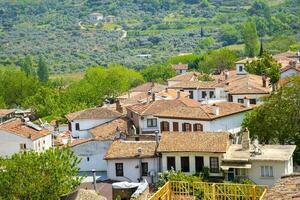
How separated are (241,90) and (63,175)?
29.8 metres

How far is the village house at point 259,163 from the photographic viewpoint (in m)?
37.1

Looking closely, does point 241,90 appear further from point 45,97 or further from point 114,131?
point 45,97

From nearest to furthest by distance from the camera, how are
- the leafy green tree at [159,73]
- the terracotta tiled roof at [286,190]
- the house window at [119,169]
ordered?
1. the terracotta tiled roof at [286,190]
2. the house window at [119,169]
3. the leafy green tree at [159,73]

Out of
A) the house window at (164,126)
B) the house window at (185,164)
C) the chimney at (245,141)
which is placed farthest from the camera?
the house window at (164,126)

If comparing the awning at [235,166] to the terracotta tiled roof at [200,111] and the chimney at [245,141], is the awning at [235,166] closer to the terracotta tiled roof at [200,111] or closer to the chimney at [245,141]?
the chimney at [245,141]

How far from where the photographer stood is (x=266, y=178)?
37.7 meters

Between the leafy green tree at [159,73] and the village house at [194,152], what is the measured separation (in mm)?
65947

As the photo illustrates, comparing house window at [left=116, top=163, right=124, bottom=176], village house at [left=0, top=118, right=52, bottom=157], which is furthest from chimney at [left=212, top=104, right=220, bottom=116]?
village house at [left=0, top=118, right=52, bottom=157]

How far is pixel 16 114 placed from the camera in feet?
260

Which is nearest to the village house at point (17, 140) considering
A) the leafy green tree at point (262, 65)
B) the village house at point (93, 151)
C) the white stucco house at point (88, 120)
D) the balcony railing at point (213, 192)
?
the white stucco house at point (88, 120)

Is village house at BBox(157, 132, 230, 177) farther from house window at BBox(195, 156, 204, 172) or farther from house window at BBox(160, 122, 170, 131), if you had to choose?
house window at BBox(160, 122, 170, 131)

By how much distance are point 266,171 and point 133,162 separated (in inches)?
320

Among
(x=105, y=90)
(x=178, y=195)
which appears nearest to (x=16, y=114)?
(x=105, y=90)

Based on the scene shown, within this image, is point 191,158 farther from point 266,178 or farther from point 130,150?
point 266,178
